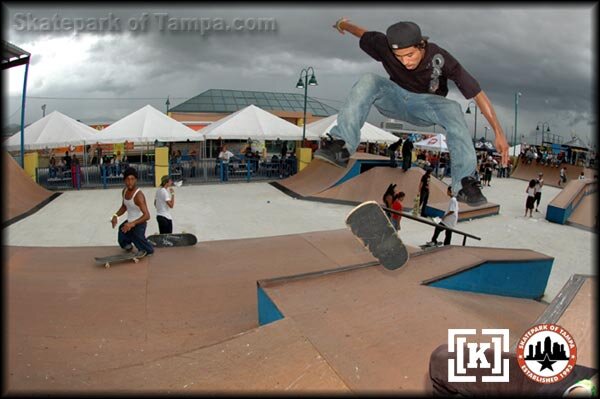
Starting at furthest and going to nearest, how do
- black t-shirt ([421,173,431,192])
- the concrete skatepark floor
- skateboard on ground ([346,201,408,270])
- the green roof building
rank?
the green roof building
black t-shirt ([421,173,431,192])
skateboard on ground ([346,201,408,270])
the concrete skatepark floor

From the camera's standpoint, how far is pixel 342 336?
127 inches

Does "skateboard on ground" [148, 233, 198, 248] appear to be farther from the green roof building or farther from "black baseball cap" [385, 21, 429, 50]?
the green roof building

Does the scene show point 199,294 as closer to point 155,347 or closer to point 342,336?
point 155,347

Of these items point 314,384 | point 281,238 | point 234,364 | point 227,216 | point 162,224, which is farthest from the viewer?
point 227,216

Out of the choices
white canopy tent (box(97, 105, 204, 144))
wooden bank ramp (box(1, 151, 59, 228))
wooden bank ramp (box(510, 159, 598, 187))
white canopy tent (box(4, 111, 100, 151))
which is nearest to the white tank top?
wooden bank ramp (box(1, 151, 59, 228))

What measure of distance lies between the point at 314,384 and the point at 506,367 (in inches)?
42.4

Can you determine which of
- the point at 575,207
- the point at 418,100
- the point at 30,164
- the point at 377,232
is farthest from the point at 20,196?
the point at 575,207

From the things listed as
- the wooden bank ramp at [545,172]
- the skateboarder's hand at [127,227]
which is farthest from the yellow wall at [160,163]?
the wooden bank ramp at [545,172]

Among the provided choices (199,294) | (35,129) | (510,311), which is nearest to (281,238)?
(199,294)

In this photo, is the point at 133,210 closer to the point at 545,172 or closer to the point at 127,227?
the point at 127,227

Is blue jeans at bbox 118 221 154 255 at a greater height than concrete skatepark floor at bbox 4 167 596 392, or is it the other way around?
blue jeans at bbox 118 221 154 255

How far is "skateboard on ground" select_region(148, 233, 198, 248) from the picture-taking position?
263 inches

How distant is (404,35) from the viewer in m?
3.75

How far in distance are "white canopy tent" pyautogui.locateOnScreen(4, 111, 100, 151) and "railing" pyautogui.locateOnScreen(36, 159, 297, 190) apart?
3.24 ft
